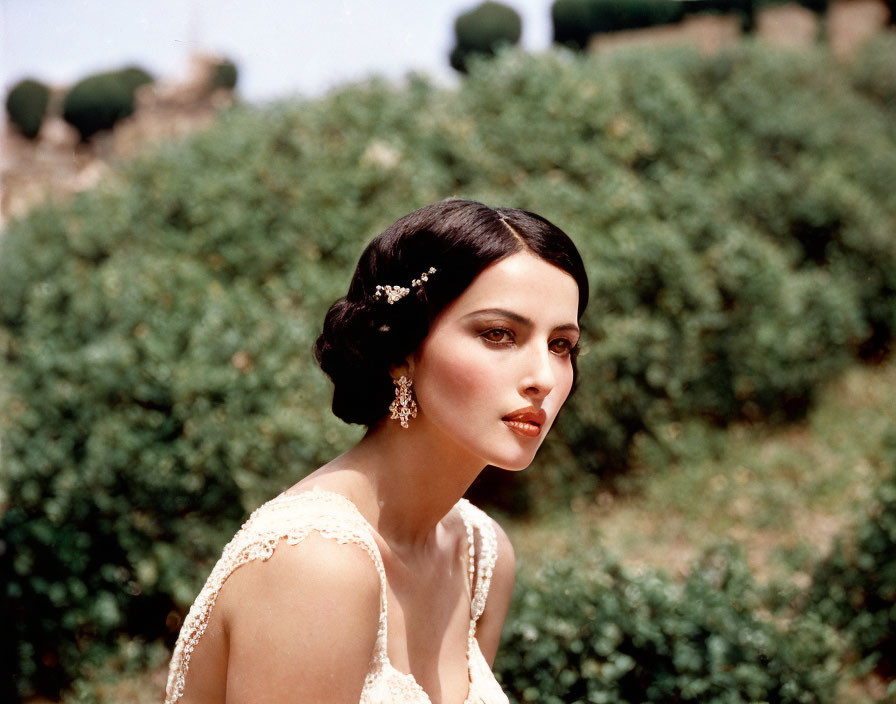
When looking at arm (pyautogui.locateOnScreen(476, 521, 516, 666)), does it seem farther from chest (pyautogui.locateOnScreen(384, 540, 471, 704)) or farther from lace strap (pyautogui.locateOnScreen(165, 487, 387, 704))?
lace strap (pyautogui.locateOnScreen(165, 487, 387, 704))

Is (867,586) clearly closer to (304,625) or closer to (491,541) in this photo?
(491,541)

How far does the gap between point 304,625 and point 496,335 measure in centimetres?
67

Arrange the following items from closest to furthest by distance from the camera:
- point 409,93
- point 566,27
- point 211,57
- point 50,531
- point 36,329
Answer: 1. point 50,531
2. point 36,329
3. point 409,93
4. point 566,27
5. point 211,57

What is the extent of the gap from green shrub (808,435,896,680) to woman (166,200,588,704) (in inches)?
83.8

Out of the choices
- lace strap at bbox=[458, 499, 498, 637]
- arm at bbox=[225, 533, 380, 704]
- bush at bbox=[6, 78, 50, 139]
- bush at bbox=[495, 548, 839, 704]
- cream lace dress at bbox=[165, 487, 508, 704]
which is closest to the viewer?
arm at bbox=[225, 533, 380, 704]

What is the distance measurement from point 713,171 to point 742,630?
20.5 feet

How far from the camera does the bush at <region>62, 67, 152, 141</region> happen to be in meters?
27.8

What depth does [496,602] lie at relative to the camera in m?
2.37

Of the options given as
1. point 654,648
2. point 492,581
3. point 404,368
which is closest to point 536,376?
point 404,368

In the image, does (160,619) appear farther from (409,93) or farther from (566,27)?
(566,27)

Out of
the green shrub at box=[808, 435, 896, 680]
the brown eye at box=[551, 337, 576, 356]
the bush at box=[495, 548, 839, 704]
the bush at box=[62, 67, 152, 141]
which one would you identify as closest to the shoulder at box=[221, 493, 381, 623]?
the brown eye at box=[551, 337, 576, 356]

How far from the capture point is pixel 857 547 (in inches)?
148

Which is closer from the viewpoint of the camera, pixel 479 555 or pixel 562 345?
pixel 562 345

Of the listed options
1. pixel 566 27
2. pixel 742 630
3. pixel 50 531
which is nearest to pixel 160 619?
pixel 50 531
